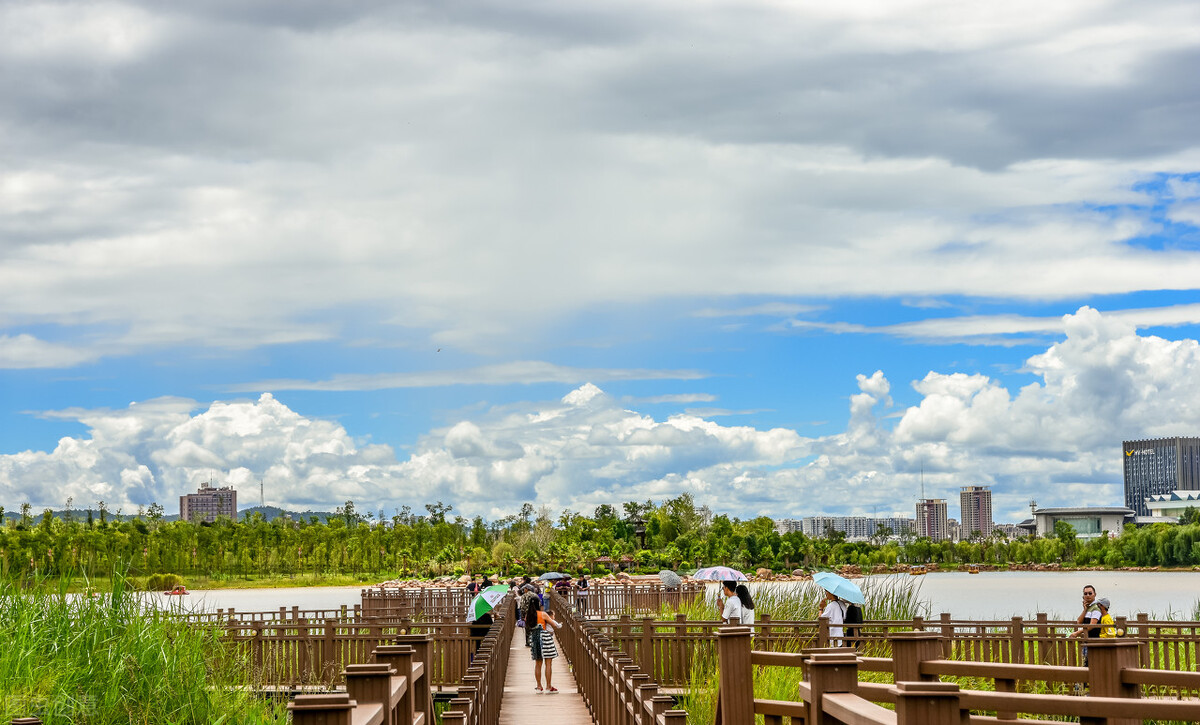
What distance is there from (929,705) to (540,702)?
1344 cm

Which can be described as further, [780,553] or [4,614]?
[780,553]

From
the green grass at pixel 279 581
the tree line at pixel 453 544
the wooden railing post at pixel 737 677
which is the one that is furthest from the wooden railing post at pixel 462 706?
the green grass at pixel 279 581

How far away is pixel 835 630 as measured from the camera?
14.1m

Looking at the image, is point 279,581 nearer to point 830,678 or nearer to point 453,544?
point 453,544

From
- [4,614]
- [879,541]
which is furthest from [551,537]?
[879,541]

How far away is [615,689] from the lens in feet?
31.0

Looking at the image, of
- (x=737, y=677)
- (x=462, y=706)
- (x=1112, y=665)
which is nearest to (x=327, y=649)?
(x=462, y=706)

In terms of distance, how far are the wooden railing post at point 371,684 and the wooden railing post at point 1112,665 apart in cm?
502

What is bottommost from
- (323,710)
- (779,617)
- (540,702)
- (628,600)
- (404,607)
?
(628,600)

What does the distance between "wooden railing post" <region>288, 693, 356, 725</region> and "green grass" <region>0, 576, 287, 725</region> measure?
15.5 ft

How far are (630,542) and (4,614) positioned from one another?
72538 mm

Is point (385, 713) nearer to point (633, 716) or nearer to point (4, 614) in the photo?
point (633, 716)

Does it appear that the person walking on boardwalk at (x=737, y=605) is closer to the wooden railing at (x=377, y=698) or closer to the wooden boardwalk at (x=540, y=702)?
the wooden boardwalk at (x=540, y=702)

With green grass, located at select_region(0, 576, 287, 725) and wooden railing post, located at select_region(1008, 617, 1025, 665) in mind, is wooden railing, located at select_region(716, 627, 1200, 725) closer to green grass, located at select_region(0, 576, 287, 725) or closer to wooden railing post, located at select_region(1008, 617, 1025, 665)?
green grass, located at select_region(0, 576, 287, 725)
